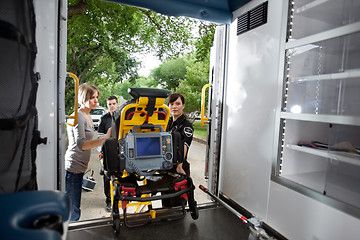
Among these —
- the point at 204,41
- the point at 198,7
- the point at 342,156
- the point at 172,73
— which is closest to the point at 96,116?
the point at 204,41

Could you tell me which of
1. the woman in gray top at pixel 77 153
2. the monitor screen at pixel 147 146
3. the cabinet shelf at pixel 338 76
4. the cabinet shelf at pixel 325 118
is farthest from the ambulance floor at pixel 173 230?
the cabinet shelf at pixel 338 76

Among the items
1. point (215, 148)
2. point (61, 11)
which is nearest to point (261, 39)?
point (215, 148)

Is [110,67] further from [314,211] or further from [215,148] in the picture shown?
[314,211]

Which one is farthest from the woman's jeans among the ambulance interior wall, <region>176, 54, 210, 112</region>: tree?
<region>176, 54, 210, 112</region>: tree

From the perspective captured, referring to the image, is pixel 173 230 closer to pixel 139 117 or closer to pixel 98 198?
pixel 139 117

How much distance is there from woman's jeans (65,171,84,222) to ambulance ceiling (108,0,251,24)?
2.40m

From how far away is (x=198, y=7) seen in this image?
3.52m

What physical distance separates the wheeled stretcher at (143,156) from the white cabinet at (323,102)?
49.0 inches

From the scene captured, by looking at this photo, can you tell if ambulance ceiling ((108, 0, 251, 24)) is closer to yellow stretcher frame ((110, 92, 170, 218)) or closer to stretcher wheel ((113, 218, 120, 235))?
yellow stretcher frame ((110, 92, 170, 218))

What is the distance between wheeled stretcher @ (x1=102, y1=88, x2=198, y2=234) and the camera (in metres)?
2.82

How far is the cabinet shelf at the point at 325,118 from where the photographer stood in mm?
1995

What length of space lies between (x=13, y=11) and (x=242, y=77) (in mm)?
2705

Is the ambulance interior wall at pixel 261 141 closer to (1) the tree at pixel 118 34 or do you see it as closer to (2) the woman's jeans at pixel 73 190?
(2) the woman's jeans at pixel 73 190

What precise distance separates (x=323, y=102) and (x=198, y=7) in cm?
215
